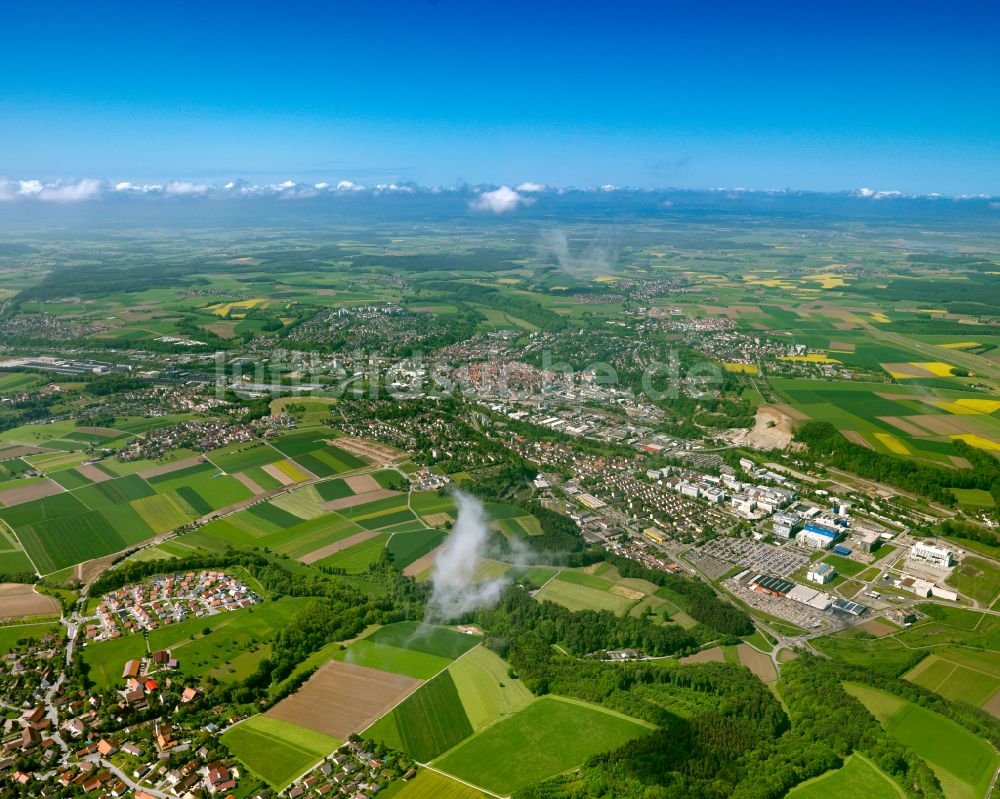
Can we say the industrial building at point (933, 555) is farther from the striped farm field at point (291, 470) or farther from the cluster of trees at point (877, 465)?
the striped farm field at point (291, 470)

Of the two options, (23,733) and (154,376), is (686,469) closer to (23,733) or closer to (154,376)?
(23,733)

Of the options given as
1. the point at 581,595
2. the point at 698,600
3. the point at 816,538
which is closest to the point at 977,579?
the point at 816,538

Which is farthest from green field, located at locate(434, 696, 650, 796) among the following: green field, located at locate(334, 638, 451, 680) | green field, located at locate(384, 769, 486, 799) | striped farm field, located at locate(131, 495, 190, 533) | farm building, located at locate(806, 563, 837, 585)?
striped farm field, located at locate(131, 495, 190, 533)

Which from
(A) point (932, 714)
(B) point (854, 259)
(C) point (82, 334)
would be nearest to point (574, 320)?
(C) point (82, 334)

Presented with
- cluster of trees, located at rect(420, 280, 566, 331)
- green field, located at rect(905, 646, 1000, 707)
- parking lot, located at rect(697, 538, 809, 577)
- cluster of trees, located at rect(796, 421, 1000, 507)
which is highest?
cluster of trees, located at rect(420, 280, 566, 331)

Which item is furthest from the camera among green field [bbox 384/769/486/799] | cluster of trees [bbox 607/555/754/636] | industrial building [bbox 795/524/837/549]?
industrial building [bbox 795/524/837/549]

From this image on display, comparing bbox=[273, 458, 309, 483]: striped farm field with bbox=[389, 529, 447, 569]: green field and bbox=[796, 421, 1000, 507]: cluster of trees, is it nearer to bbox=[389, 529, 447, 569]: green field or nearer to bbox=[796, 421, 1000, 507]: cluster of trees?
bbox=[389, 529, 447, 569]: green field
